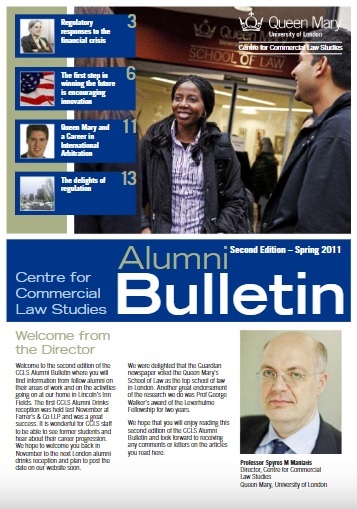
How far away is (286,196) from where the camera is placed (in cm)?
432

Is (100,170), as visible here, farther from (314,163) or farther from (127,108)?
(314,163)

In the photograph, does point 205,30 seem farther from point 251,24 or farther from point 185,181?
point 185,181

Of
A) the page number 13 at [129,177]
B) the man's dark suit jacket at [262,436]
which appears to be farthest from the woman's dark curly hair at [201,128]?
the man's dark suit jacket at [262,436]

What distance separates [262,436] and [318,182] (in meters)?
1.34

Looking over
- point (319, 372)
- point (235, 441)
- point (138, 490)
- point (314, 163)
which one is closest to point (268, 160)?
point (314, 163)

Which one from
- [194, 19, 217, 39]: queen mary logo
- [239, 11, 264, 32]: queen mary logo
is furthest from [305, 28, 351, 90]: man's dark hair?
[194, 19, 217, 39]: queen mary logo

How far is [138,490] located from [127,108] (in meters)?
1.95

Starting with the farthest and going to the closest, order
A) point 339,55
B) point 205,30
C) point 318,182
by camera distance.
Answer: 1. point 205,30
2. point 339,55
3. point 318,182

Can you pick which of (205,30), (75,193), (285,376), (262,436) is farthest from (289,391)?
(205,30)

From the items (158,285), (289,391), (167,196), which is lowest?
(289,391)

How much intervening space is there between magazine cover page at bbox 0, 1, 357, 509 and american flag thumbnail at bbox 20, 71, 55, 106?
1cm

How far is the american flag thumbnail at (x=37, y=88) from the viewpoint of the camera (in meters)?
4.54

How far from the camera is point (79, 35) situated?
4.52 m

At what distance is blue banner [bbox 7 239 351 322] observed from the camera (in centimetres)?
455
